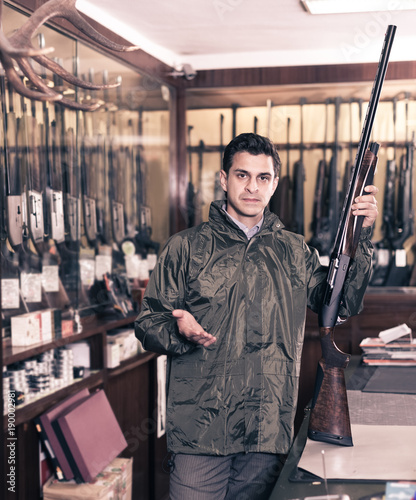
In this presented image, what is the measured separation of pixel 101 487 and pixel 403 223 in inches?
95.9

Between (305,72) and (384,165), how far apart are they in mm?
780

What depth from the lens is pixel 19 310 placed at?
263 cm

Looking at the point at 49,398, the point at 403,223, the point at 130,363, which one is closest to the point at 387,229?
the point at 403,223

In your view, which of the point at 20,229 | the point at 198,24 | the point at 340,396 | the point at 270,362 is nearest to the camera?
the point at 340,396

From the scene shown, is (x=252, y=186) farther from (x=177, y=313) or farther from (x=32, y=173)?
(x=32, y=173)

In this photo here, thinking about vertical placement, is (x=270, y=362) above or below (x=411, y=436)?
above

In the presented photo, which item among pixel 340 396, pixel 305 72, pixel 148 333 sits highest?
pixel 305 72

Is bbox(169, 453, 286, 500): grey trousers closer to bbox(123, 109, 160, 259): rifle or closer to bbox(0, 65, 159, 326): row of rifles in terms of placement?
bbox(0, 65, 159, 326): row of rifles

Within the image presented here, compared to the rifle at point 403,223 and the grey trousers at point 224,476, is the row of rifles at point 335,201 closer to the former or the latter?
the rifle at point 403,223

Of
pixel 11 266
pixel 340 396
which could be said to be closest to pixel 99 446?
pixel 11 266

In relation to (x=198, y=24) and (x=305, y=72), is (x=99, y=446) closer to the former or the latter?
(x=198, y=24)

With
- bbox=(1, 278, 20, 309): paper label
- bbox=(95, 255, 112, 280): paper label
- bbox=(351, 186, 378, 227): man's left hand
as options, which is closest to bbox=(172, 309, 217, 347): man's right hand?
bbox=(351, 186, 378, 227): man's left hand

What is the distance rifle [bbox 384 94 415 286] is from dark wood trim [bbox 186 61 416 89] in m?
0.24

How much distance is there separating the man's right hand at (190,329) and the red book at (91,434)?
1.00 m
